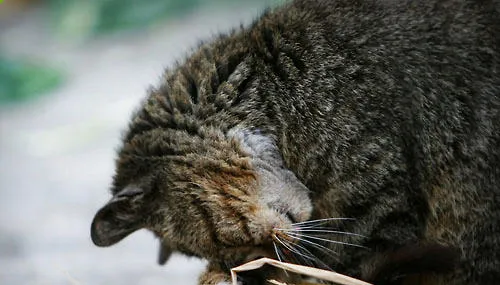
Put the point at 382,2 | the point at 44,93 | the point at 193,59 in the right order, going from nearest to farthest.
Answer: the point at 382,2, the point at 193,59, the point at 44,93

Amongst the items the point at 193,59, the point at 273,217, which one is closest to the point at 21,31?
the point at 193,59

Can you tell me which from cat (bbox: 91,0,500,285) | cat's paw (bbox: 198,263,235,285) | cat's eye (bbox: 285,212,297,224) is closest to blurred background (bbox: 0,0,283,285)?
cat's paw (bbox: 198,263,235,285)

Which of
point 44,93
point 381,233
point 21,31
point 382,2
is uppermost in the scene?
point 21,31

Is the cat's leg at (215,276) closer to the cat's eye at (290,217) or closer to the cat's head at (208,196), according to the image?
the cat's head at (208,196)

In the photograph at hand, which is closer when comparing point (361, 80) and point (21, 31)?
point (361, 80)

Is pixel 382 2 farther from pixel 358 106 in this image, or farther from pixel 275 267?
pixel 275 267

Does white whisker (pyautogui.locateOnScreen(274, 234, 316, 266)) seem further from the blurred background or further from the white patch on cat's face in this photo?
the blurred background

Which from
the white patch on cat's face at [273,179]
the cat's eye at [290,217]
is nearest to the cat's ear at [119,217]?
the white patch on cat's face at [273,179]
